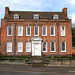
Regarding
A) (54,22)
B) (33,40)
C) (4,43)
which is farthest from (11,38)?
(54,22)

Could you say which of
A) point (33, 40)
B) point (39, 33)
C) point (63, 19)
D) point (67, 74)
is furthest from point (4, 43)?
point (67, 74)

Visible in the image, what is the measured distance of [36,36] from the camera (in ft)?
78.8

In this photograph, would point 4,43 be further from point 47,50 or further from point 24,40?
point 47,50

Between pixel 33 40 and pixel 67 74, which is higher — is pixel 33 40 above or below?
above

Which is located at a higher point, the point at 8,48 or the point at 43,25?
the point at 43,25

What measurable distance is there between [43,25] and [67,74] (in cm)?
1500

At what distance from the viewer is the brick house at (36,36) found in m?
23.8

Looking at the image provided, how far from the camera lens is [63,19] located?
24609 millimetres

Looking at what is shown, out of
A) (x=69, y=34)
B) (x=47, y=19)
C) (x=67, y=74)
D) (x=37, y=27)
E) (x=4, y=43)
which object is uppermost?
(x=47, y=19)

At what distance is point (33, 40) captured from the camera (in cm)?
2362

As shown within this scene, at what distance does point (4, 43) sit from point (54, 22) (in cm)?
1145

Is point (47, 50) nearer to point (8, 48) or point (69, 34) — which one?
point (69, 34)

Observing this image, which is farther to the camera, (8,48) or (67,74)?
(8,48)

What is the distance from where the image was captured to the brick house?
78.0 ft
